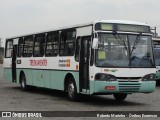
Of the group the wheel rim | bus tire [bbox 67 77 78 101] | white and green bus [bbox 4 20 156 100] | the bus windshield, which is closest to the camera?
white and green bus [bbox 4 20 156 100]

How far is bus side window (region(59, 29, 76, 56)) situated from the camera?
16.4m

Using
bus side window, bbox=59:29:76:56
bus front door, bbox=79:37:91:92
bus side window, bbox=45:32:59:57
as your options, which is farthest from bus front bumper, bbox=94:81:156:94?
bus side window, bbox=45:32:59:57

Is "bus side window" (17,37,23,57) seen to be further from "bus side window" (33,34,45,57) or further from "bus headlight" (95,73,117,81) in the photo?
"bus headlight" (95,73,117,81)

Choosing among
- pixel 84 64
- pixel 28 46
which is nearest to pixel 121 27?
pixel 84 64

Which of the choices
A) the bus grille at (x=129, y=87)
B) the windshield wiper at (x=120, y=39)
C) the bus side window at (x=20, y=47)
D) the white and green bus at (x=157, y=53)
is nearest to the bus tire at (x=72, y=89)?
the bus grille at (x=129, y=87)

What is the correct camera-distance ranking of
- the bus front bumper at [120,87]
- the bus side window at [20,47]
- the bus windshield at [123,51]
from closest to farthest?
1. the bus front bumper at [120,87]
2. the bus windshield at [123,51]
3. the bus side window at [20,47]

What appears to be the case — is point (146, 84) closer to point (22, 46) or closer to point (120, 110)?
point (120, 110)

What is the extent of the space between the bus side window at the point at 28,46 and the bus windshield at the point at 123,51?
22.7 ft

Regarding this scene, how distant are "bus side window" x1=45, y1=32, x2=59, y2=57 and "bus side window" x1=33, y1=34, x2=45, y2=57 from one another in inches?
21.4

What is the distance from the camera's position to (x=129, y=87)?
572 inches

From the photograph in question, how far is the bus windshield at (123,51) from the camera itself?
14.5 m

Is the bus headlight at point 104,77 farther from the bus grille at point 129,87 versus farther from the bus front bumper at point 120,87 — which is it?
the bus grille at point 129,87

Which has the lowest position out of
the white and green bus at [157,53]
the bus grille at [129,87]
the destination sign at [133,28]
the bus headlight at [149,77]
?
the bus grille at [129,87]

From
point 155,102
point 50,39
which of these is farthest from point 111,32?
point 50,39
